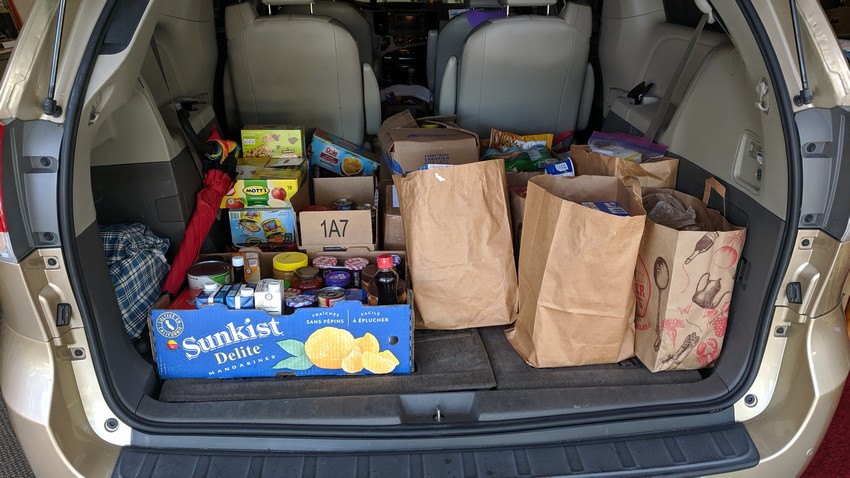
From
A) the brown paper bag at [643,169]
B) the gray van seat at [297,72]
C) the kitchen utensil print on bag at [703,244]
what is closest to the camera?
the kitchen utensil print on bag at [703,244]

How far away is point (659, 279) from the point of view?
4.95 feet

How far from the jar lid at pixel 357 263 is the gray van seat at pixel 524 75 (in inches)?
41.5

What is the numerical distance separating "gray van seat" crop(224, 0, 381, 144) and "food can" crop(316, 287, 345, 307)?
3.90ft

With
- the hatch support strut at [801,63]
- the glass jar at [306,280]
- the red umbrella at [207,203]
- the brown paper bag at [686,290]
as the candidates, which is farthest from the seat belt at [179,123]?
the hatch support strut at [801,63]

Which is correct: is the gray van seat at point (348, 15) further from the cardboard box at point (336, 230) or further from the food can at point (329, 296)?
the food can at point (329, 296)

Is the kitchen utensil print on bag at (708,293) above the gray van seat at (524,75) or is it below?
below

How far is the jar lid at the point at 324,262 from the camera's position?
1.80 m

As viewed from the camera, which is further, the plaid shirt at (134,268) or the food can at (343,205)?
the food can at (343,205)

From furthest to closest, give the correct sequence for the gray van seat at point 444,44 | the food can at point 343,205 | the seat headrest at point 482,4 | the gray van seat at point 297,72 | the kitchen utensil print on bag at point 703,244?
the seat headrest at point 482,4 < the gray van seat at point 444,44 < the gray van seat at point 297,72 < the food can at point 343,205 < the kitchen utensil print on bag at point 703,244

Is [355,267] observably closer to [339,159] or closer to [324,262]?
[324,262]

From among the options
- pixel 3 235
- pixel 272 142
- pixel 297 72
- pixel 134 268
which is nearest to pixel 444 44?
pixel 297 72

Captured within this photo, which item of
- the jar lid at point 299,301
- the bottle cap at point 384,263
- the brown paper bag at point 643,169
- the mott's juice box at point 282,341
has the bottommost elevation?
the mott's juice box at point 282,341

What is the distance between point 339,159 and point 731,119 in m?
1.46

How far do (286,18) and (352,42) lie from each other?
0.89 feet
